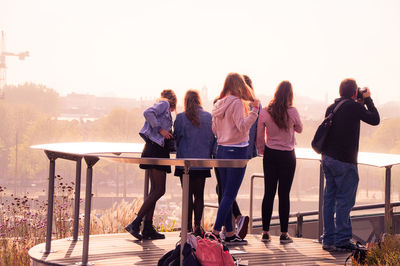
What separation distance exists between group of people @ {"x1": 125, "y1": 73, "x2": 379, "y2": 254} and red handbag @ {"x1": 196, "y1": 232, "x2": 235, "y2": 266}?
3.48 ft

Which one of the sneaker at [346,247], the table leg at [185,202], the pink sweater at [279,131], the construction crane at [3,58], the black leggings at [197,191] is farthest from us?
the construction crane at [3,58]

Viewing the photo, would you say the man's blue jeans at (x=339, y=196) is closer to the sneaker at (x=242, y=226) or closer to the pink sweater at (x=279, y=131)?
the pink sweater at (x=279, y=131)

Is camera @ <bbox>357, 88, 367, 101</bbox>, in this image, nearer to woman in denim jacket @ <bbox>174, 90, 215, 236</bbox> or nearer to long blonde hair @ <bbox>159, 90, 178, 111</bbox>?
woman in denim jacket @ <bbox>174, 90, 215, 236</bbox>

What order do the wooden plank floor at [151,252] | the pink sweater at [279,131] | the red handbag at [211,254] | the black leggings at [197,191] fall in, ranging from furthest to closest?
the black leggings at [197,191] < the pink sweater at [279,131] < the wooden plank floor at [151,252] < the red handbag at [211,254]

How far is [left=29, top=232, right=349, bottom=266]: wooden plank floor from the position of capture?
5.86m

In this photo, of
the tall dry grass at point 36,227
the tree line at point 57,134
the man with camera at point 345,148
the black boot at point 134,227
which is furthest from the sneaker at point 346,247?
the tree line at point 57,134

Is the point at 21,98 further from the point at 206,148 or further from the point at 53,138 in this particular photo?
the point at 206,148

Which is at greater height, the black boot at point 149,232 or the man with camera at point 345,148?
the man with camera at point 345,148

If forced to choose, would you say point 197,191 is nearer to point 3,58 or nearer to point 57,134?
point 57,134

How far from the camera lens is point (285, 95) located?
248 inches

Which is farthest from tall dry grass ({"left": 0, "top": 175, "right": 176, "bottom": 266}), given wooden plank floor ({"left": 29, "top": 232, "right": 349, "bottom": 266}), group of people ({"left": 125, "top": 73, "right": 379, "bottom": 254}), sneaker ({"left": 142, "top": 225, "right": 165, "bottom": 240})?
group of people ({"left": 125, "top": 73, "right": 379, "bottom": 254})

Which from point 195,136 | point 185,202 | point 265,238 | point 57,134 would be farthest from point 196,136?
point 57,134

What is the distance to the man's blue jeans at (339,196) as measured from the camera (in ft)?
19.9

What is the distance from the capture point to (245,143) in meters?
6.11
